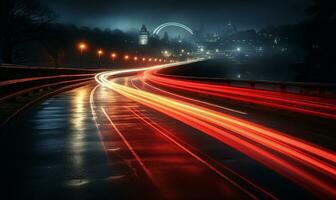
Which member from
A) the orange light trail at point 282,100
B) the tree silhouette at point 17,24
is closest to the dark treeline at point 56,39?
the tree silhouette at point 17,24

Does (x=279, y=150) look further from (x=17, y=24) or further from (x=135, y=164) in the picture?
(x=17, y=24)

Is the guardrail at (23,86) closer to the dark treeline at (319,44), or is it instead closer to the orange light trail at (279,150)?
the orange light trail at (279,150)

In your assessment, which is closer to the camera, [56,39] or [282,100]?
[282,100]

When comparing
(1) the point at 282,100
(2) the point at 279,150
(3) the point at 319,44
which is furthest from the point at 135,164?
(3) the point at 319,44

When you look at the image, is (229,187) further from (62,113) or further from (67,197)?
(62,113)

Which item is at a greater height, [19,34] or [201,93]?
[19,34]

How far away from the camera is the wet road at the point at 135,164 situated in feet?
31.7

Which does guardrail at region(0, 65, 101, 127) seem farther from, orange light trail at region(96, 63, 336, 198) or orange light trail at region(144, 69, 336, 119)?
orange light trail at region(144, 69, 336, 119)

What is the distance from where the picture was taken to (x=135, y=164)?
12.5 m

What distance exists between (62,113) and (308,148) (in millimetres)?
16087

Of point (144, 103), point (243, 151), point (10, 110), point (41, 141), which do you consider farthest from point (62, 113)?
point (243, 151)

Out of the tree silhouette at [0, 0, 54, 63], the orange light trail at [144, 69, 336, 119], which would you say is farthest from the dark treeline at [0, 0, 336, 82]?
the orange light trail at [144, 69, 336, 119]

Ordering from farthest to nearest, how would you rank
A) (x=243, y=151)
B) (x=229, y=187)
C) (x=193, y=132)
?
(x=193, y=132)
(x=243, y=151)
(x=229, y=187)

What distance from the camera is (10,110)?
24.4m
